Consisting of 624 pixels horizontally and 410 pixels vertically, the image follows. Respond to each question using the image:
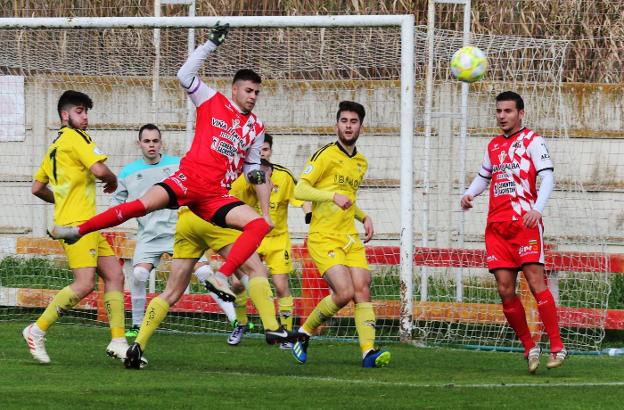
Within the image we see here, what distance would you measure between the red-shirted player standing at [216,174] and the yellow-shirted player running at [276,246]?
2383 millimetres

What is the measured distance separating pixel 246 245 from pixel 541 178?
8.36ft

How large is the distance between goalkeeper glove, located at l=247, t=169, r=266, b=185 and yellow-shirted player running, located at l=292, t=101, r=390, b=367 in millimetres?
582

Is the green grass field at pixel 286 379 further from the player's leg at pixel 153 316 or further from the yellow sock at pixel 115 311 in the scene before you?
the yellow sock at pixel 115 311

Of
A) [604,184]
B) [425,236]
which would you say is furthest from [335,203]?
[604,184]

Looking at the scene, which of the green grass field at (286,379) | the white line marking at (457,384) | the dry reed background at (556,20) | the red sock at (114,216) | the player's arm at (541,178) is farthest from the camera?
the dry reed background at (556,20)

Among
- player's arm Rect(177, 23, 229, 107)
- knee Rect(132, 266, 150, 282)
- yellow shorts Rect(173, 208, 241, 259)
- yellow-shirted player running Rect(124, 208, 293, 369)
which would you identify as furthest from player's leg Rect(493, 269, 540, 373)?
knee Rect(132, 266, 150, 282)

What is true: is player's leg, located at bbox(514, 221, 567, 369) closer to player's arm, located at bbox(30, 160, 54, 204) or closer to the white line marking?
the white line marking

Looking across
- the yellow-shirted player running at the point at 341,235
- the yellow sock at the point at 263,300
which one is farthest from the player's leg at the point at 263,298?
the yellow-shirted player running at the point at 341,235

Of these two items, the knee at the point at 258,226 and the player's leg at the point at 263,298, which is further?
the player's leg at the point at 263,298

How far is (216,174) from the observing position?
10.4m

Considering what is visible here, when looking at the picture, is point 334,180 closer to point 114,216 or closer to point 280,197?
point 280,197

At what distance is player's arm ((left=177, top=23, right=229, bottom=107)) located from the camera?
1022 cm

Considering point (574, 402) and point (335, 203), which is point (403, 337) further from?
point (574, 402)

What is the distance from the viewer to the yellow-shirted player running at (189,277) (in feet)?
34.7
